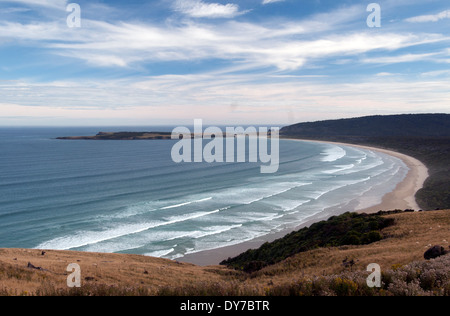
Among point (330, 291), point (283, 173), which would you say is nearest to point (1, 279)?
point (330, 291)

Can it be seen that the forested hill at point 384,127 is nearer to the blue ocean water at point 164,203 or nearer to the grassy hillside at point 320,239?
the blue ocean water at point 164,203

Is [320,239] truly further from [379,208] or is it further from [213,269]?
[379,208]

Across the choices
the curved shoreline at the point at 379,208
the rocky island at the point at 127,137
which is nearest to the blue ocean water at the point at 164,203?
the curved shoreline at the point at 379,208

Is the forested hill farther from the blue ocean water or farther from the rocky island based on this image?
the blue ocean water

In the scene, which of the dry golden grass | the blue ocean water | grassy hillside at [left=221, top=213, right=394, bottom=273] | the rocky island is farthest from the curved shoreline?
the rocky island

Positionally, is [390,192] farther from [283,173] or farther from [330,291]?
[330,291]
